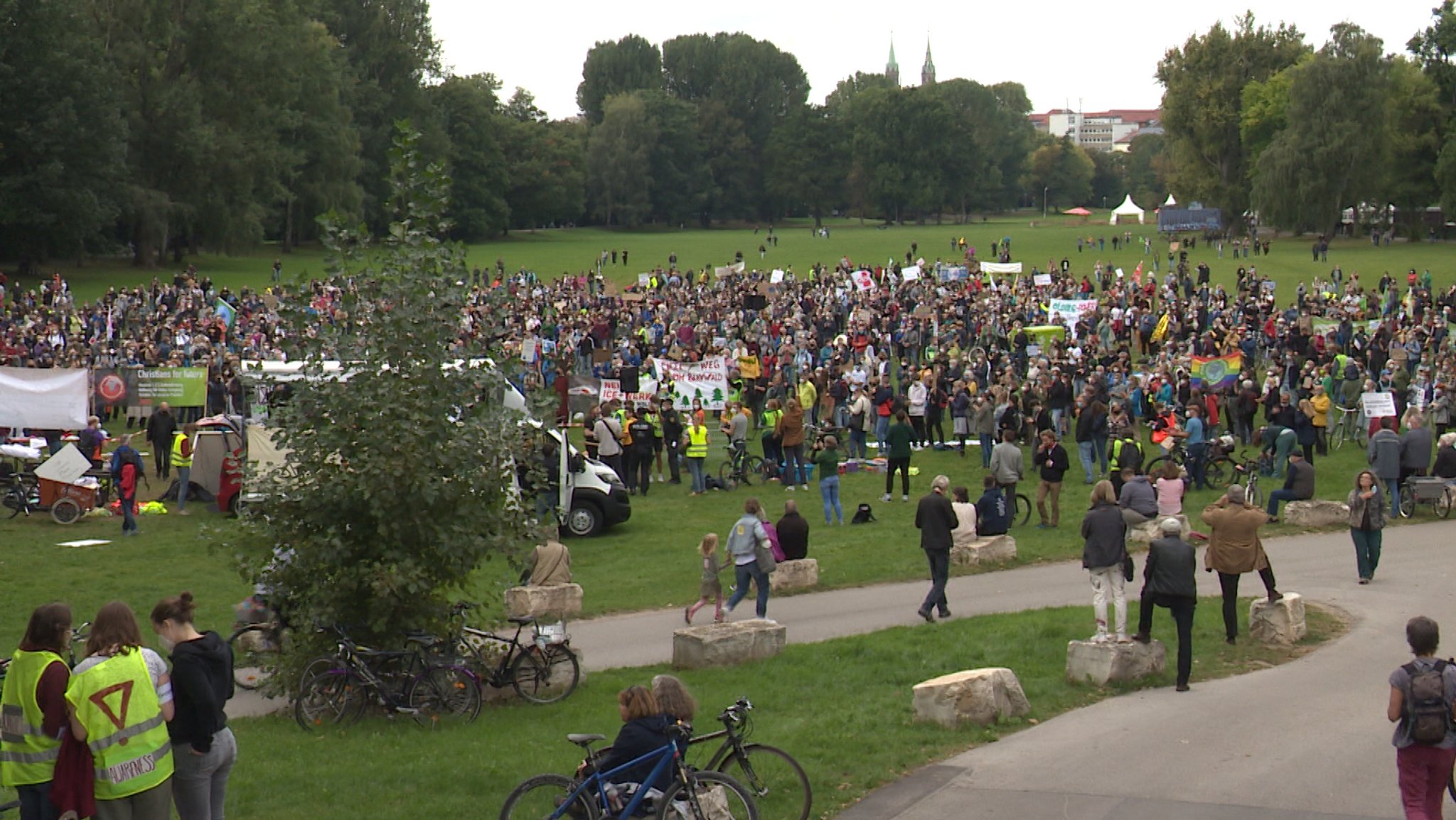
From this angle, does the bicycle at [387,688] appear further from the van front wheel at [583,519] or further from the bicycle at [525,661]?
the van front wheel at [583,519]

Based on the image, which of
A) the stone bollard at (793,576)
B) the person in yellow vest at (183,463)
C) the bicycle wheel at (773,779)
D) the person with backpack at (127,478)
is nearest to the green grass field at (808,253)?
the person in yellow vest at (183,463)

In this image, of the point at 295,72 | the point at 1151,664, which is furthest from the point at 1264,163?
the point at 1151,664

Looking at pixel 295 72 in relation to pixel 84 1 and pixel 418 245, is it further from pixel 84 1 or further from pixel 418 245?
pixel 418 245

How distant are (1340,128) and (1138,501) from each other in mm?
62888

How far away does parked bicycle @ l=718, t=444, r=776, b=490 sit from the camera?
26328 millimetres

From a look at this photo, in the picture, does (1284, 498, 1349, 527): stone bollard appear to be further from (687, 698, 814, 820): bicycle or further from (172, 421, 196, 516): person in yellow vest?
(172, 421, 196, 516): person in yellow vest

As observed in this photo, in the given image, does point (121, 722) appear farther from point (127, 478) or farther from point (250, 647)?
point (127, 478)

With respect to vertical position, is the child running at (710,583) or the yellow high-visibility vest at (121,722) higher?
the yellow high-visibility vest at (121,722)

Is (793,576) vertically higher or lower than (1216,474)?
lower

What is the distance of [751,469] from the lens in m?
27.0

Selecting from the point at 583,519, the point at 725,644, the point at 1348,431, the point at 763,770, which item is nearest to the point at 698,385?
the point at 583,519

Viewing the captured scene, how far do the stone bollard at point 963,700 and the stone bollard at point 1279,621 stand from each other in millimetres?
4071

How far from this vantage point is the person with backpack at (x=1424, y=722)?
8.09 m

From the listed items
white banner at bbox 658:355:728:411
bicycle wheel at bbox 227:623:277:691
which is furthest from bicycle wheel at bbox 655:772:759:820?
white banner at bbox 658:355:728:411
